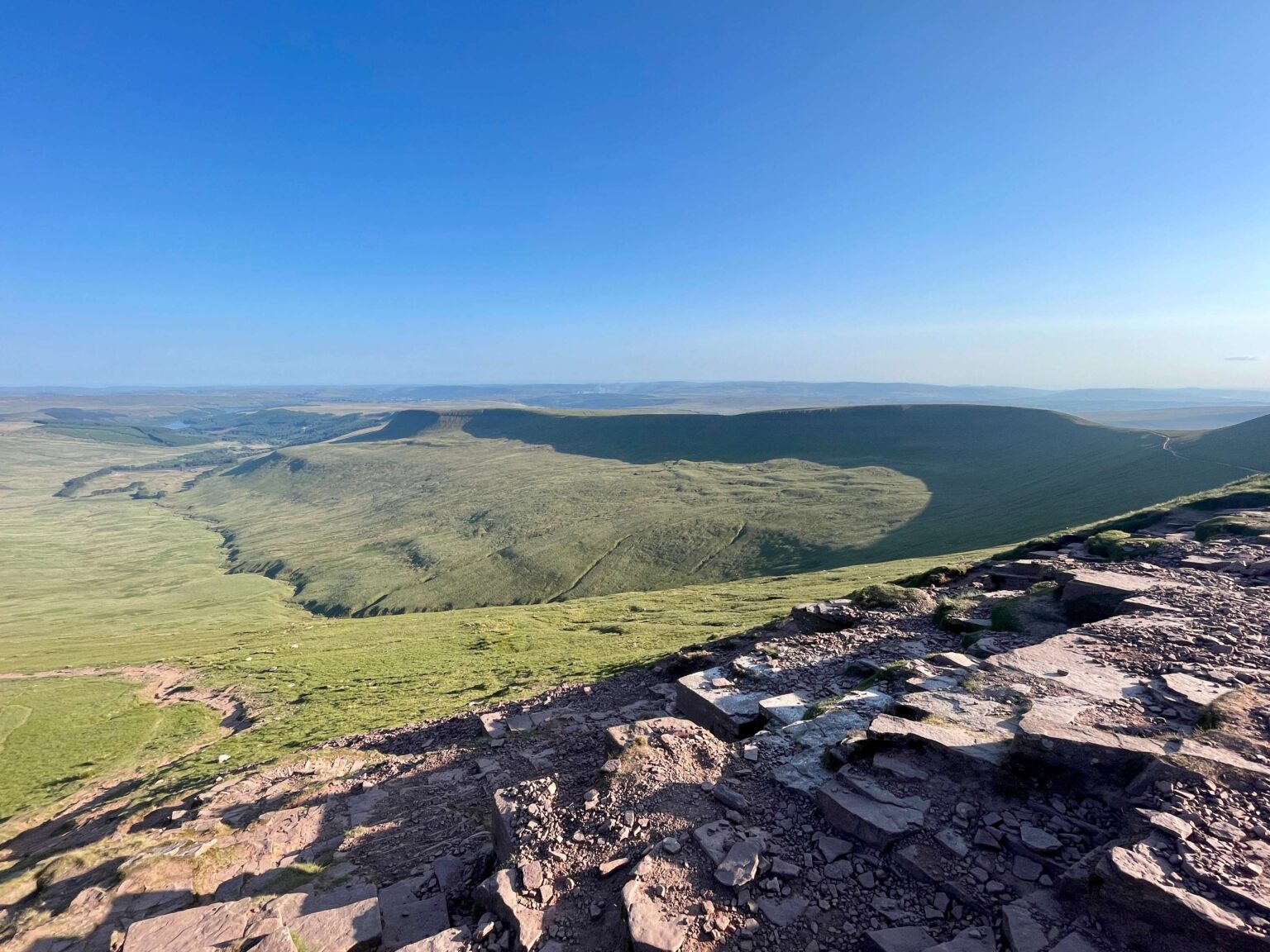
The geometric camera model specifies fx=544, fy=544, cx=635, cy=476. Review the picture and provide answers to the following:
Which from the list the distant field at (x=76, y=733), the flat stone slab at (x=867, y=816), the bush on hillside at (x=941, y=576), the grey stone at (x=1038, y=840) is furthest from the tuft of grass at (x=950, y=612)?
the distant field at (x=76, y=733)

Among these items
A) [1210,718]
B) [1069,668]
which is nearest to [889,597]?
[1069,668]

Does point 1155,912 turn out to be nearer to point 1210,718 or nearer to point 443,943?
point 1210,718

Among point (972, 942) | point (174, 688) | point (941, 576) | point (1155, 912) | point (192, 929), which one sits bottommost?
point (174, 688)

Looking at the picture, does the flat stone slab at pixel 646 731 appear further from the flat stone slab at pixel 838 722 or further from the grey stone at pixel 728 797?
the flat stone slab at pixel 838 722

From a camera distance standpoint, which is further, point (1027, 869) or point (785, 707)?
point (785, 707)

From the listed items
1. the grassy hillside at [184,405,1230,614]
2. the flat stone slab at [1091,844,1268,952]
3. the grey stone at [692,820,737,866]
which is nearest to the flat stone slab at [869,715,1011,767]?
the flat stone slab at [1091,844,1268,952]

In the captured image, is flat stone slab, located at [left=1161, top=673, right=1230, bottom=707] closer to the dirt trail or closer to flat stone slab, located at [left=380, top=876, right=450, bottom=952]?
flat stone slab, located at [left=380, top=876, right=450, bottom=952]

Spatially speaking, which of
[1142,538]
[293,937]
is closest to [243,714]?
[293,937]
